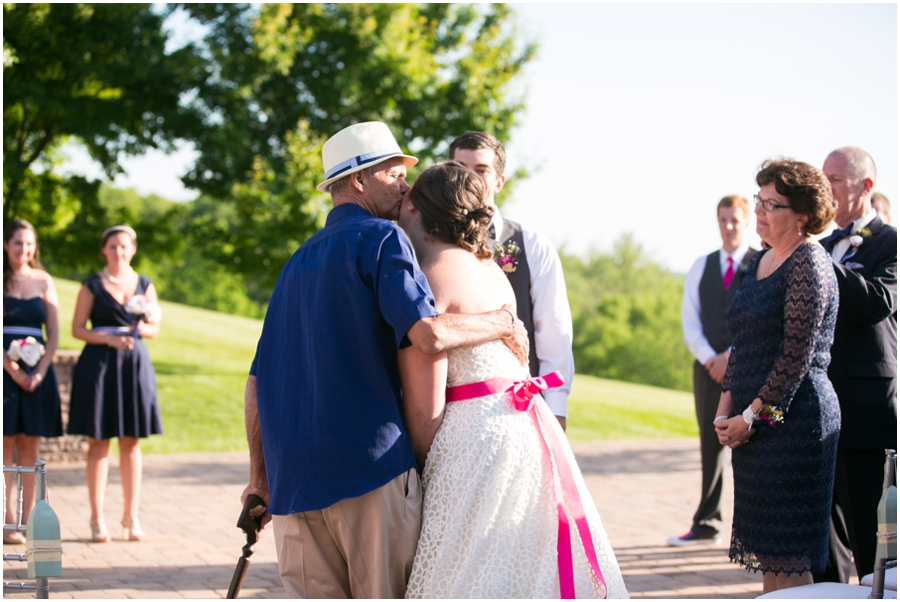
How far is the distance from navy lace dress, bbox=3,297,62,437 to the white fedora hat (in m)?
4.39

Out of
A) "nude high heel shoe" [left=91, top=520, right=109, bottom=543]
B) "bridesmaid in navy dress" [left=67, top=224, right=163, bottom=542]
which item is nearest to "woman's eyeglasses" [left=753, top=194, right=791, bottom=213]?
"bridesmaid in navy dress" [left=67, top=224, right=163, bottom=542]

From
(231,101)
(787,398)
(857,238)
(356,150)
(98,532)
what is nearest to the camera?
(356,150)

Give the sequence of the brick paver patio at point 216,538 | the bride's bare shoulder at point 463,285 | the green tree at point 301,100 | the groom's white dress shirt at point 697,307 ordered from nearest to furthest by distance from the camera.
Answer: the bride's bare shoulder at point 463,285, the brick paver patio at point 216,538, the groom's white dress shirt at point 697,307, the green tree at point 301,100

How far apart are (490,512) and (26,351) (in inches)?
191

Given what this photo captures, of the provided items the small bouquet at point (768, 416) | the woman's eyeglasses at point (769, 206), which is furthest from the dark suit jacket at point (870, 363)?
the small bouquet at point (768, 416)

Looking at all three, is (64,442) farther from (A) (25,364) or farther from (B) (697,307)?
(B) (697,307)

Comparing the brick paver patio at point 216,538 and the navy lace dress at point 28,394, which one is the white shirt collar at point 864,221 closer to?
the brick paver patio at point 216,538

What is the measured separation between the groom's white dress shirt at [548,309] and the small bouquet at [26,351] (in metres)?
4.08

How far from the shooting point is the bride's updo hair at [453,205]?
3.11m

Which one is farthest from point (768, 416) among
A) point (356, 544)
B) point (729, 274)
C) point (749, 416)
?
point (729, 274)

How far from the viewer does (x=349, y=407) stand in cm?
286

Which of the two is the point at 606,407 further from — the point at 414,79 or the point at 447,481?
the point at 447,481

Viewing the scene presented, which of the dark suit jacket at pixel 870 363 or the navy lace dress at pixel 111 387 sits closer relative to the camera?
the dark suit jacket at pixel 870 363

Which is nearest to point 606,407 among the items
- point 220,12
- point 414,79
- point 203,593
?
point 414,79
